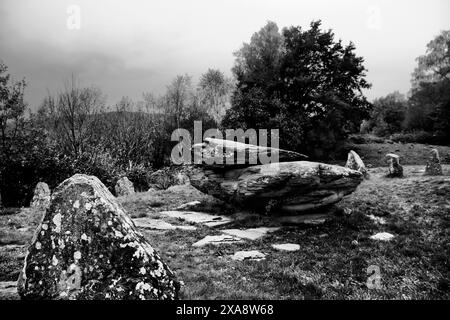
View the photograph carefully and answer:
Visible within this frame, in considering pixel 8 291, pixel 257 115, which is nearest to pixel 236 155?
pixel 8 291

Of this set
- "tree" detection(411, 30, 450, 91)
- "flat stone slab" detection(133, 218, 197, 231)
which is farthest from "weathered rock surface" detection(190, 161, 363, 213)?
"tree" detection(411, 30, 450, 91)

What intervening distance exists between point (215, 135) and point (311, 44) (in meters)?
12.7

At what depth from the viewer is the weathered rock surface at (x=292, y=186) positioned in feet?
34.4

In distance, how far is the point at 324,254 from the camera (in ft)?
25.7

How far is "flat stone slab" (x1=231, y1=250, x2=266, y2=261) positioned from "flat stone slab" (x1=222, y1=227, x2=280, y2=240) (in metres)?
1.23

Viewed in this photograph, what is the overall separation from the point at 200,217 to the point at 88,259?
7.21 metres

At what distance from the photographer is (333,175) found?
35.2 ft

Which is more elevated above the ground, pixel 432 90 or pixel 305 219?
pixel 432 90

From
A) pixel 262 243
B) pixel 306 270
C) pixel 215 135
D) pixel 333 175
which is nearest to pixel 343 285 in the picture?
pixel 306 270

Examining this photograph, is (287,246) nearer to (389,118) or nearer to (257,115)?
(257,115)

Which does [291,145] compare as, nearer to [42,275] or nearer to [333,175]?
[333,175]

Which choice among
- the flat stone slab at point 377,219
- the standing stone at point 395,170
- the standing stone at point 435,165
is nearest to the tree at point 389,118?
the standing stone at point 395,170

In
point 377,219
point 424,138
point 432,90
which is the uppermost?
point 432,90

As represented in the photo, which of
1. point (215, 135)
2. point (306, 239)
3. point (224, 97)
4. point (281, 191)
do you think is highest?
point (224, 97)
